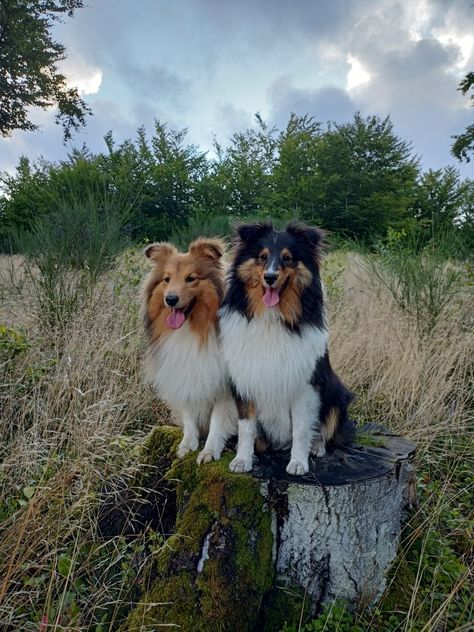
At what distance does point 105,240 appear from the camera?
18.7 ft

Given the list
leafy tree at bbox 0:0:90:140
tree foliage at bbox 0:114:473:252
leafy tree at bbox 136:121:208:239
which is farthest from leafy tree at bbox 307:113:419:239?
leafy tree at bbox 0:0:90:140

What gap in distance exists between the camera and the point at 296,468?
2439mm

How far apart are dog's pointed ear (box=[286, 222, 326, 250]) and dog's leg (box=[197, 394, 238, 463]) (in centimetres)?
100

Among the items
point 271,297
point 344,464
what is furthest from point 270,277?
point 344,464

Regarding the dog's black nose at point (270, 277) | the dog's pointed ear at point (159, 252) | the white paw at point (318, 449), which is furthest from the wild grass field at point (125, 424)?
the dog's black nose at point (270, 277)

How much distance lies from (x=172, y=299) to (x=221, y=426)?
78 cm

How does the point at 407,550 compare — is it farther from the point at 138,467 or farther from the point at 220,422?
the point at 138,467

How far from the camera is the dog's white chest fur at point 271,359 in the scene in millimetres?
2477

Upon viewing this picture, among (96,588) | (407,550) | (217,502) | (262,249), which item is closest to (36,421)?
(96,588)

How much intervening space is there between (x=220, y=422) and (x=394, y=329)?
2801 millimetres

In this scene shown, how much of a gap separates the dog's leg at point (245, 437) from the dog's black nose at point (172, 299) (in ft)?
2.09

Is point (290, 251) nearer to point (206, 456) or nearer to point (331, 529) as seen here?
point (206, 456)

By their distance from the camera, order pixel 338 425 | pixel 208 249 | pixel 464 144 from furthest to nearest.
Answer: pixel 464 144 → pixel 208 249 → pixel 338 425

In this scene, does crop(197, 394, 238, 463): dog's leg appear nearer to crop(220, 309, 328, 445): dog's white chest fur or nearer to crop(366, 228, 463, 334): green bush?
crop(220, 309, 328, 445): dog's white chest fur
